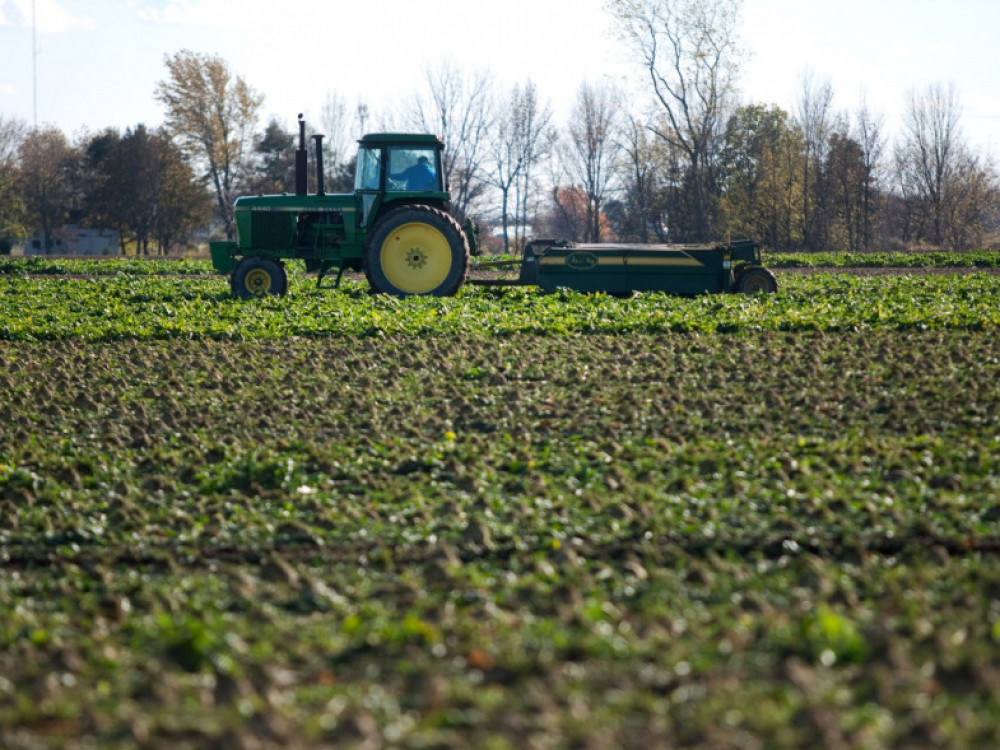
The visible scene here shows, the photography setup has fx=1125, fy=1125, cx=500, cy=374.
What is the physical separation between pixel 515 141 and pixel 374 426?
56.7m

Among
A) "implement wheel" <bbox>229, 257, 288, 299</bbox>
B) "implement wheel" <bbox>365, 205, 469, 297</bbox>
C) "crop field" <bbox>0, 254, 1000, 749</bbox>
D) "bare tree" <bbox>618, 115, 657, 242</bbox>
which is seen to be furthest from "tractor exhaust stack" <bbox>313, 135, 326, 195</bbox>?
"bare tree" <bbox>618, 115, 657, 242</bbox>

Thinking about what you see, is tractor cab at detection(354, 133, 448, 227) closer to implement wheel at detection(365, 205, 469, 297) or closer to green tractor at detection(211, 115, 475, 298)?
green tractor at detection(211, 115, 475, 298)

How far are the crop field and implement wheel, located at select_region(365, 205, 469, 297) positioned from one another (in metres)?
5.19

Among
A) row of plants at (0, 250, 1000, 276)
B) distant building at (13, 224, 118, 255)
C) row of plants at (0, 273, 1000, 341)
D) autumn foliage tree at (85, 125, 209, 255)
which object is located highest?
autumn foliage tree at (85, 125, 209, 255)

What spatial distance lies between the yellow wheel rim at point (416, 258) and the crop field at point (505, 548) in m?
5.30

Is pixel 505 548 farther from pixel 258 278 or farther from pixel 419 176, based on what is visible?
pixel 258 278

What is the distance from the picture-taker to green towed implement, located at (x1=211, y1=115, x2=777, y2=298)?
700 inches

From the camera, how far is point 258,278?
18188 millimetres

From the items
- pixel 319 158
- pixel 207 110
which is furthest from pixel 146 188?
pixel 319 158

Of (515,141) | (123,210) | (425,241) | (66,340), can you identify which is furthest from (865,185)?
(66,340)

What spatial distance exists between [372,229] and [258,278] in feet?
6.86

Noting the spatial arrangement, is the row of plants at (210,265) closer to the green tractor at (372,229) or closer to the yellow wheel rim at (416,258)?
the green tractor at (372,229)

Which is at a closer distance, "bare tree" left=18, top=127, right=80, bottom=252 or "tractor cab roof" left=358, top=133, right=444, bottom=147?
"tractor cab roof" left=358, top=133, right=444, bottom=147

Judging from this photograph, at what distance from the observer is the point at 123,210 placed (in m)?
63.4
